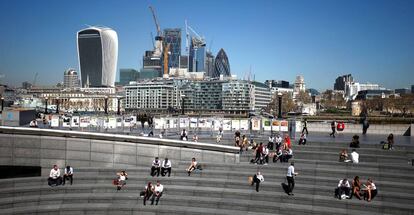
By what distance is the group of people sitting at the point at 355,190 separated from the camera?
17.0 m

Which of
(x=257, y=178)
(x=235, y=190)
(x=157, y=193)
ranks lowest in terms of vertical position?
(x=157, y=193)

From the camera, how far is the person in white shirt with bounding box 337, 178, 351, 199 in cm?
1725

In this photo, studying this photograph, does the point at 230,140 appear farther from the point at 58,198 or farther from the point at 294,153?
the point at 58,198

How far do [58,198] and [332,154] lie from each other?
14.5 m

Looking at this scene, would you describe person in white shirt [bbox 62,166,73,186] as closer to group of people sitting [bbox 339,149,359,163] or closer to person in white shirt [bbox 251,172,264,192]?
person in white shirt [bbox 251,172,264,192]

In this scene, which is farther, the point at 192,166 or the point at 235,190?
the point at 192,166

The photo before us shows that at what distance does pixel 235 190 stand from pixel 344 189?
4.93m

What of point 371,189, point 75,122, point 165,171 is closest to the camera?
point 371,189

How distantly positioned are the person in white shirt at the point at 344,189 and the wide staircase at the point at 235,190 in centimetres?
33

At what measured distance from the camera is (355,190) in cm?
1722

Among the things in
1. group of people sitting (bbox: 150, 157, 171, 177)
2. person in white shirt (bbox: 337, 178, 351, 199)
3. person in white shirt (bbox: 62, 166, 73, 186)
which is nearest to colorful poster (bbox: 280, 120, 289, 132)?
group of people sitting (bbox: 150, 157, 171, 177)

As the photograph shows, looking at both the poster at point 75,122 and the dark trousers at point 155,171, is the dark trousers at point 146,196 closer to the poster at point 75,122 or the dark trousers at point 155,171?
the dark trousers at point 155,171

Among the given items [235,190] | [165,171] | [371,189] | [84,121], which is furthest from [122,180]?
[84,121]

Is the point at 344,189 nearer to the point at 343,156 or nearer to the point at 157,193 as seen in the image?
the point at 343,156
